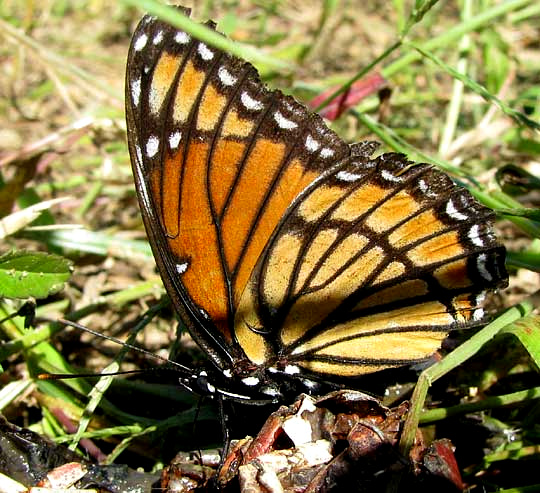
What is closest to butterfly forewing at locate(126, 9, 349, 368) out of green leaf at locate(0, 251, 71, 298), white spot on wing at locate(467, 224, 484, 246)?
green leaf at locate(0, 251, 71, 298)

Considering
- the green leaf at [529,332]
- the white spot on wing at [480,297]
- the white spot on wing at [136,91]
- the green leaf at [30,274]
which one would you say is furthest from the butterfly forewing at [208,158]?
the green leaf at [529,332]

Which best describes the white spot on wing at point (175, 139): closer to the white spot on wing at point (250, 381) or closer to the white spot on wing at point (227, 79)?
the white spot on wing at point (227, 79)

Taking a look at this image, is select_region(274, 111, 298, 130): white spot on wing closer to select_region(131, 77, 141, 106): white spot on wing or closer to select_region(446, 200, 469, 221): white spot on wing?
select_region(131, 77, 141, 106): white spot on wing

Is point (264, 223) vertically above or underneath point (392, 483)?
above

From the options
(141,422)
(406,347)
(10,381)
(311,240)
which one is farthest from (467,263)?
(10,381)

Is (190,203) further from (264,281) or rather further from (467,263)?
(467,263)

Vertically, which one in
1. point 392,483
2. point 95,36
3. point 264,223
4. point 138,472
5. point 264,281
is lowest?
point 138,472

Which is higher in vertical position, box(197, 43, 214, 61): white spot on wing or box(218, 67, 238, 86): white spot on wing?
box(197, 43, 214, 61): white spot on wing
